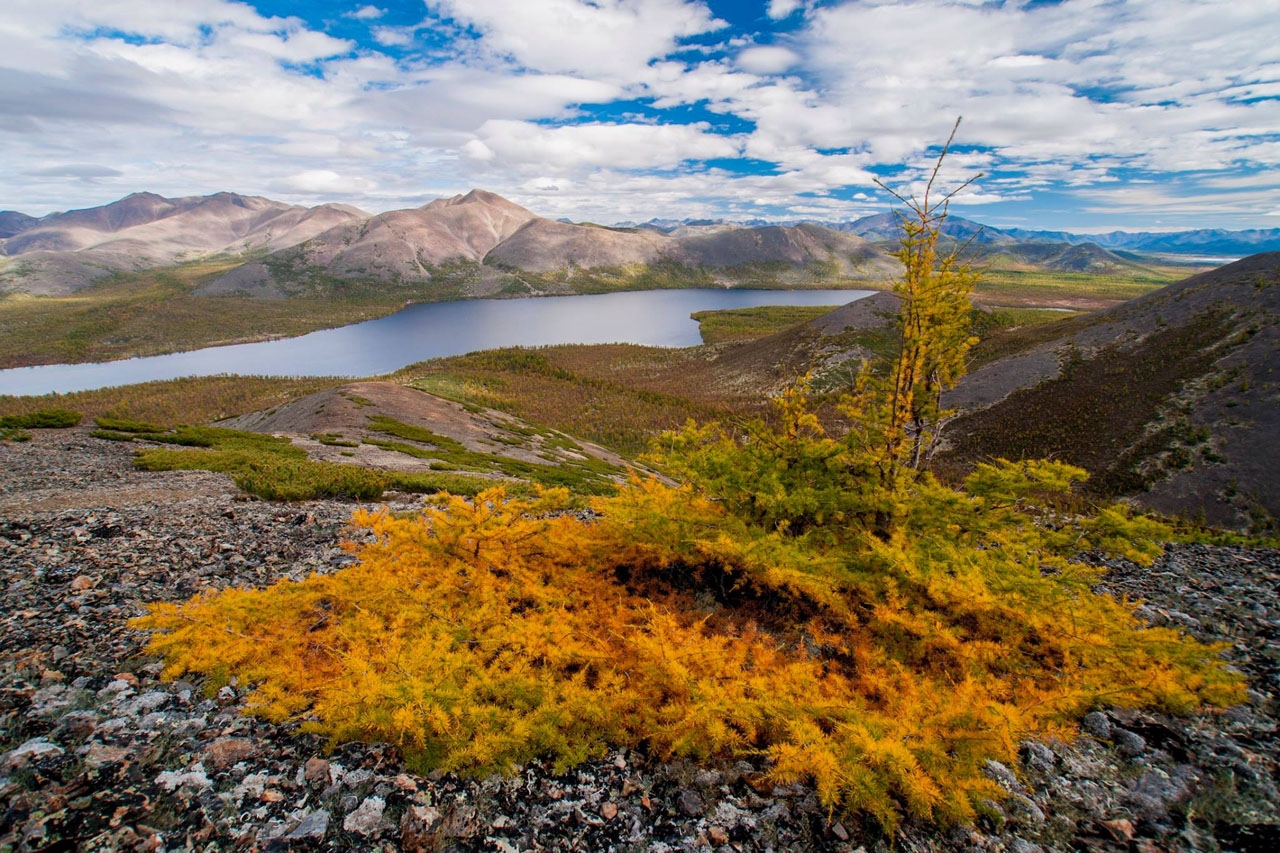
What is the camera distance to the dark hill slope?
29375mm

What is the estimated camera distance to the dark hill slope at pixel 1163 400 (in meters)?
29.4

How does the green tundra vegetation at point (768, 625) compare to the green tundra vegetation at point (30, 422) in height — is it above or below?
above

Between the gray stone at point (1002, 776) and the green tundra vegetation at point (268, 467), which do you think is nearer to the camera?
the gray stone at point (1002, 776)

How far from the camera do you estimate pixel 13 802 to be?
445 centimetres

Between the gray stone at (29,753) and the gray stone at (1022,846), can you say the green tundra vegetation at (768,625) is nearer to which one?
the gray stone at (1022,846)

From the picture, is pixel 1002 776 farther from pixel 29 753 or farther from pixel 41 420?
pixel 41 420

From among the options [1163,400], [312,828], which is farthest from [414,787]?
[1163,400]

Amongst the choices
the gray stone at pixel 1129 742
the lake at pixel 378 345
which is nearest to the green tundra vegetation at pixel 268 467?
the gray stone at pixel 1129 742

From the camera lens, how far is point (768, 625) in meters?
9.16

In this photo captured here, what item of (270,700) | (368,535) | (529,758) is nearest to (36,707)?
(270,700)

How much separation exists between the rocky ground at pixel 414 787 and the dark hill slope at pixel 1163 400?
29.9m

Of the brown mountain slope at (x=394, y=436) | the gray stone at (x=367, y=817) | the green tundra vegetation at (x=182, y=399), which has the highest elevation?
the gray stone at (x=367, y=817)

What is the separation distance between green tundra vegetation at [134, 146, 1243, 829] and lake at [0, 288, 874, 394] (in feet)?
335

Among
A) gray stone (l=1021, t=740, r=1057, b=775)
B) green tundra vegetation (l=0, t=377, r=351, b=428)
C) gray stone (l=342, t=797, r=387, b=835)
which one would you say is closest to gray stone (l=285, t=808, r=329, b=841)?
gray stone (l=342, t=797, r=387, b=835)
